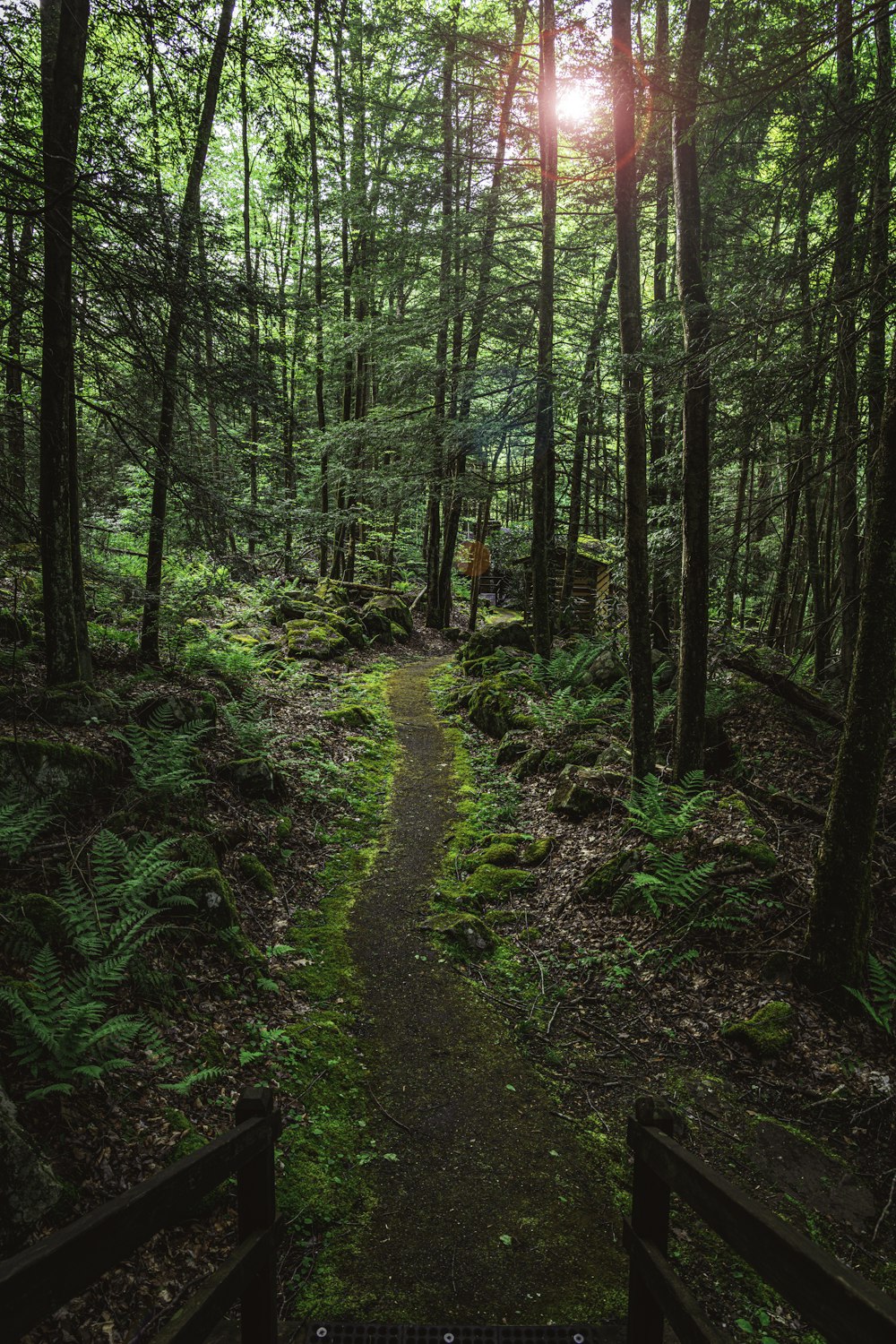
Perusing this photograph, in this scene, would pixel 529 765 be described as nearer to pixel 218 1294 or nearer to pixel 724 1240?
pixel 724 1240

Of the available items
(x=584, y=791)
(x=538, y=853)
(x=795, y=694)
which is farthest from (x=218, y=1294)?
(x=795, y=694)

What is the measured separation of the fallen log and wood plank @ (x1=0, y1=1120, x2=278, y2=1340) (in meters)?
9.94

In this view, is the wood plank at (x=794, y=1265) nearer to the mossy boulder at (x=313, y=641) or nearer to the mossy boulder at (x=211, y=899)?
the mossy boulder at (x=211, y=899)

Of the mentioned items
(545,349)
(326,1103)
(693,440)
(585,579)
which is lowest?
(326,1103)

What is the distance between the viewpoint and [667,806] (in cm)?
807

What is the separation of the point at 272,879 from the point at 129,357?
593 cm

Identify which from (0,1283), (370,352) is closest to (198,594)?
(370,352)

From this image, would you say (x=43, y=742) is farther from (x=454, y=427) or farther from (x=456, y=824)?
(x=454, y=427)

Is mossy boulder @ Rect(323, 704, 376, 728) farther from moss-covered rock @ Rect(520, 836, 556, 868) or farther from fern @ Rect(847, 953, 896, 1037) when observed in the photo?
fern @ Rect(847, 953, 896, 1037)

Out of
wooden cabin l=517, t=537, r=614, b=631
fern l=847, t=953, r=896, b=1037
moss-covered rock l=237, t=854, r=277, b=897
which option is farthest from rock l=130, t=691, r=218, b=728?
wooden cabin l=517, t=537, r=614, b=631

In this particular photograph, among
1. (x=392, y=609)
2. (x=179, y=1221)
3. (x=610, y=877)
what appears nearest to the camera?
(x=179, y=1221)

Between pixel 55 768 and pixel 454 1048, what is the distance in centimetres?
434

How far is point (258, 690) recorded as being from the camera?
10930mm

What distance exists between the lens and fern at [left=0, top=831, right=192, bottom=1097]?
361 cm
